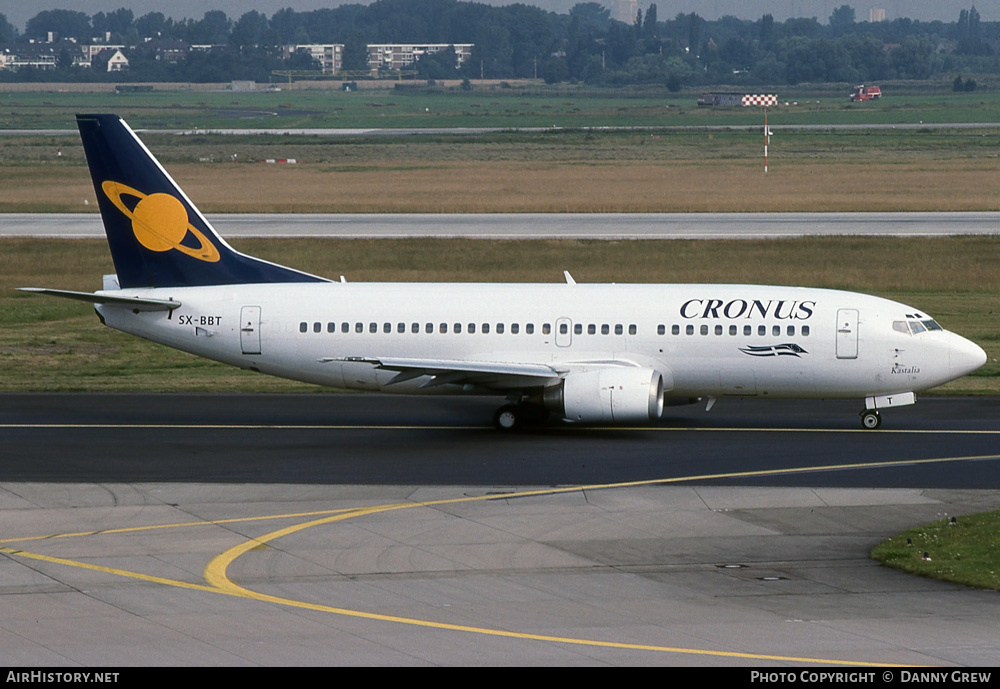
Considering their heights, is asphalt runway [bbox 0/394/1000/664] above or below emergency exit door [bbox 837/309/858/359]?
below

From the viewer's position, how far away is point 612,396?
107ft

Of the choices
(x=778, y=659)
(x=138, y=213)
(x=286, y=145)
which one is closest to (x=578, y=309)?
(x=138, y=213)

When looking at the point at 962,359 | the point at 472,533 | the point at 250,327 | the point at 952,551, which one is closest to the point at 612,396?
the point at 472,533

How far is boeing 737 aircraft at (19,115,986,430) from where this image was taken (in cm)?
3434

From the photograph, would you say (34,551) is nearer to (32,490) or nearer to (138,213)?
(32,490)

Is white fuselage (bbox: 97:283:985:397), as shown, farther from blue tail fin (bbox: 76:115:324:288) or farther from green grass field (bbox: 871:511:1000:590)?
green grass field (bbox: 871:511:1000:590)

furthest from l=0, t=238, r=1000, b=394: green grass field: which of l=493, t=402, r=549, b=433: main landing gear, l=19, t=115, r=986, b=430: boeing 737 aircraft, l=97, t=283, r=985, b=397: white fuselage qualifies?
l=493, t=402, r=549, b=433: main landing gear

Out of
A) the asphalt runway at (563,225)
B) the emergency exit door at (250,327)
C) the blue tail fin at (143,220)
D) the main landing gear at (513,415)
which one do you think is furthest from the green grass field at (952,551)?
the asphalt runway at (563,225)

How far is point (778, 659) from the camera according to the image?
679 inches

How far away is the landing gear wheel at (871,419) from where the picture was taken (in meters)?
35.1

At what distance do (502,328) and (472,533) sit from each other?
11.0m

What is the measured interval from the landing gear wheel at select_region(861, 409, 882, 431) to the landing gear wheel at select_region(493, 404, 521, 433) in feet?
28.9

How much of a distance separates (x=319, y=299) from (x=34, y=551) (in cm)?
1355

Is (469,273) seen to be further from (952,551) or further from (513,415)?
(952,551)
